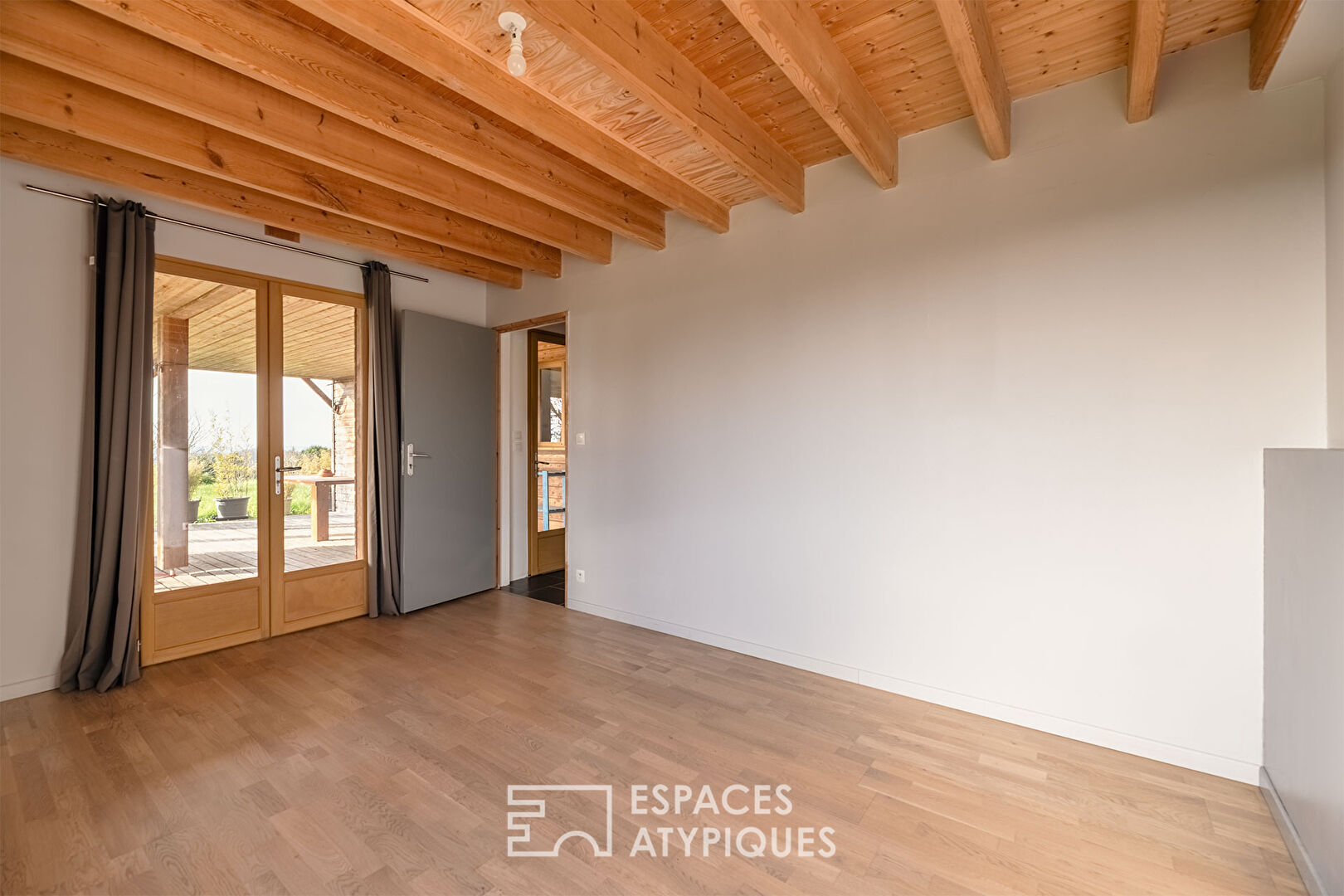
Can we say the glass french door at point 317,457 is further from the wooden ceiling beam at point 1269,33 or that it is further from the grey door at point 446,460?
the wooden ceiling beam at point 1269,33

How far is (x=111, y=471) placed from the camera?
9.92 feet

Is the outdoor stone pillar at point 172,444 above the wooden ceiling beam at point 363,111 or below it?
below

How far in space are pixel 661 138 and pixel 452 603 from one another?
377 centimetres

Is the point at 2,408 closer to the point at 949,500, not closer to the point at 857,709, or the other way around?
the point at 857,709

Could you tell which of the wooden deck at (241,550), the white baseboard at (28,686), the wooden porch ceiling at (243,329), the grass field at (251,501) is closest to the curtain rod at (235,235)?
the wooden porch ceiling at (243,329)

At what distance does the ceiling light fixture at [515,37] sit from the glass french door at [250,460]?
112 inches

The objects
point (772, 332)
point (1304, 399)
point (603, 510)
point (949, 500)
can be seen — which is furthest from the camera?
point (603, 510)

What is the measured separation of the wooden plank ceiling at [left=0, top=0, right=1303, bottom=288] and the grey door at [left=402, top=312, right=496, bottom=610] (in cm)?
140

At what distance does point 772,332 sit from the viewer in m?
3.33

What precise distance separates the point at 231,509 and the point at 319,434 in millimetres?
723

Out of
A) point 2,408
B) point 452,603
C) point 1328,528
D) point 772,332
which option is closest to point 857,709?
point 1328,528

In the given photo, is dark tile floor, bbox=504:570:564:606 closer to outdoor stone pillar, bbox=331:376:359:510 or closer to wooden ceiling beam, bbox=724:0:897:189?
outdoor stone pillar, bbox=331:376:359:510

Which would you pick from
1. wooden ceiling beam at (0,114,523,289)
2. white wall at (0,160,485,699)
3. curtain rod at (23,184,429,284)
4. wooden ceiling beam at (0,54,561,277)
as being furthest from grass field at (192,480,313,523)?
wooden ceiling beam at (0,54,561,277)

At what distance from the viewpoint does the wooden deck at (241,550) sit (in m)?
3.43
